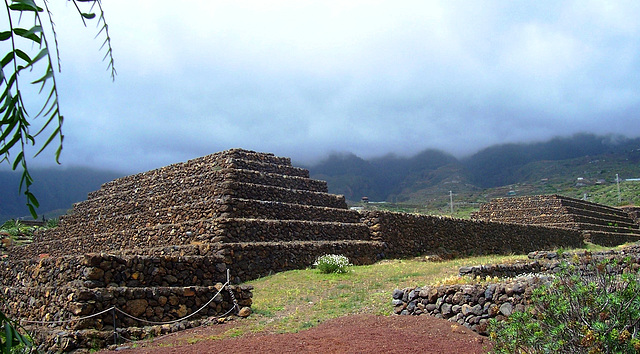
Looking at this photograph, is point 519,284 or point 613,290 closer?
point 613,290

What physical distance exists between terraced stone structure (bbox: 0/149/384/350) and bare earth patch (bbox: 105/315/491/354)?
59.2 inches

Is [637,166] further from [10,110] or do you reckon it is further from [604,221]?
[10,110]

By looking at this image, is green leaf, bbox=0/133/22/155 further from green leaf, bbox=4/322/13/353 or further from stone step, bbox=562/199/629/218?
stone step, bbox=562/199/629/218

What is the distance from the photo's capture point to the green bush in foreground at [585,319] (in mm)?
4723

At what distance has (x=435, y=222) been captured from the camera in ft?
78.8

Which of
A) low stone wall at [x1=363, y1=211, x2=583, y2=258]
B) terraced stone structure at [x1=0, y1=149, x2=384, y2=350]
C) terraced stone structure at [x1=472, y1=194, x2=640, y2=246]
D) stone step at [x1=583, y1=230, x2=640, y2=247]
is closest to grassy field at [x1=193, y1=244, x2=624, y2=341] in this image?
terraced stone structure at [x1=0, y1=149, x2=384, y2=350]

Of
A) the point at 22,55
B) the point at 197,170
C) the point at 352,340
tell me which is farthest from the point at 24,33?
the point at 197,170

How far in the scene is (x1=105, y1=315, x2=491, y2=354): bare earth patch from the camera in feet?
24.1

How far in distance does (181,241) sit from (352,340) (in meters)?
10.3

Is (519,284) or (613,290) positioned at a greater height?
(613,290)

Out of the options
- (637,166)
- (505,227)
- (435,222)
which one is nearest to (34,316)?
(435,222)

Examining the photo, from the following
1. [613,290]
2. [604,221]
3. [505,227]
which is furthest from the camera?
[604,221]

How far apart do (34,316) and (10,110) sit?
1064 cm

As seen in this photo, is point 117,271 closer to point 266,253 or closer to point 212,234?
point 212,234
